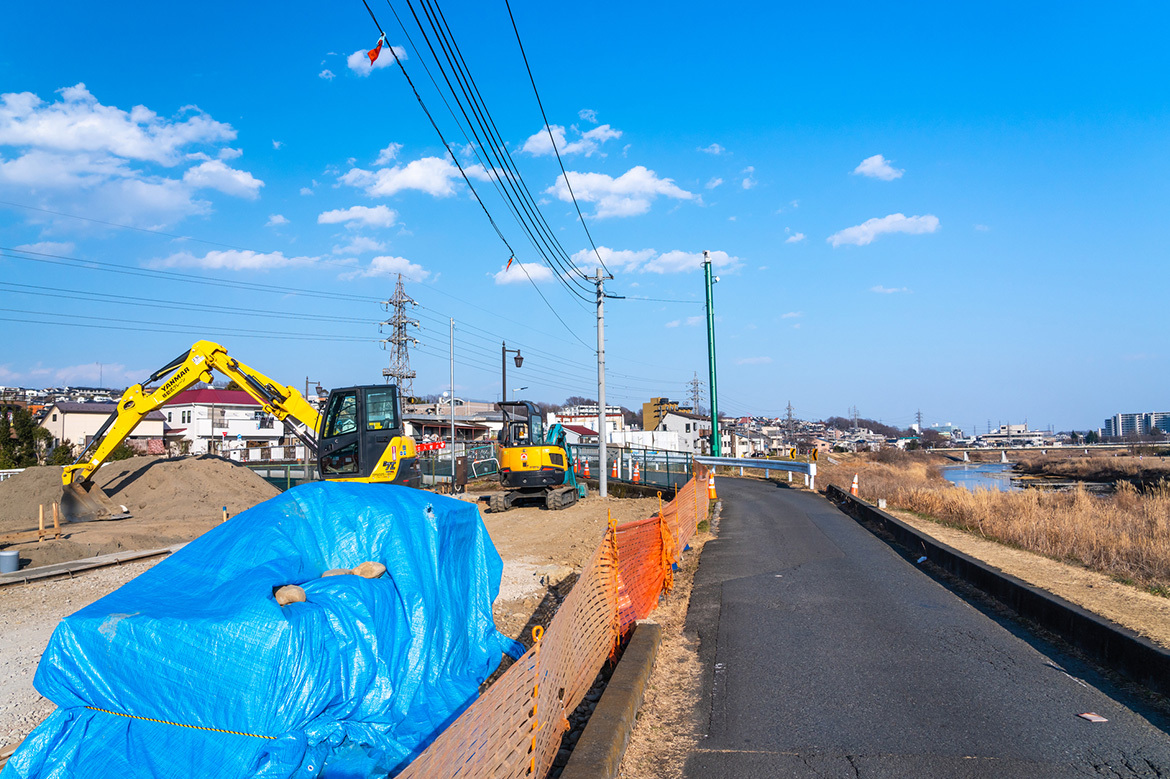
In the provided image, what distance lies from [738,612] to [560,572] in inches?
140

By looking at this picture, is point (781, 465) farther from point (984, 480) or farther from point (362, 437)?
point (984, 480)

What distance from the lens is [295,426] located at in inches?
710

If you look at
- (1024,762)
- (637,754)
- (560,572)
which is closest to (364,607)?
(637,754)

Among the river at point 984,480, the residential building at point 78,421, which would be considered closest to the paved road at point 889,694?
the river at point 984,480

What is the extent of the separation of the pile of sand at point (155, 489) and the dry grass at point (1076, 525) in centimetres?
1744

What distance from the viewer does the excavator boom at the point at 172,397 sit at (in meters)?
17.2

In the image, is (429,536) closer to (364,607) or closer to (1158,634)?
(364,607)

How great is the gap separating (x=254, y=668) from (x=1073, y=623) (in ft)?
24.5

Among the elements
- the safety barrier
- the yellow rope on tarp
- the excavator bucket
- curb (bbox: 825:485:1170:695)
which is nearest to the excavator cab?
the excavator bucket

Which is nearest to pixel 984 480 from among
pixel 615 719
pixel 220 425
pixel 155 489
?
pixel 155 489

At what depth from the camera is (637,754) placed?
16.3ft

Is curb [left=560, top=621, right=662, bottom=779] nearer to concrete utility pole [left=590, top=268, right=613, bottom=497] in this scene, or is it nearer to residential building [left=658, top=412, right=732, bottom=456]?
concrete utility pole [left=590, top=268, right=613, bottom=497]

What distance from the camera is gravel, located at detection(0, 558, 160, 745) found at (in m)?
5.80

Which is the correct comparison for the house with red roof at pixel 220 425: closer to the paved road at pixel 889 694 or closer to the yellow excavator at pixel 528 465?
the yellow excavator at pixel 528 465
